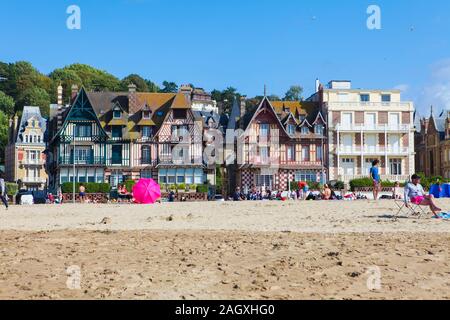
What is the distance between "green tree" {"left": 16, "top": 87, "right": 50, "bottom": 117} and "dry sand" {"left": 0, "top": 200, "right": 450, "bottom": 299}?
288 feet

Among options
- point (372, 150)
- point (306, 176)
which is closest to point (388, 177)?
Result: point (372, 150)

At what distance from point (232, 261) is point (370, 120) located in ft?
179

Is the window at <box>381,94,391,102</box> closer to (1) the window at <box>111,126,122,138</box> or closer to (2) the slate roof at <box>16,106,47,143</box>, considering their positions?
(1) the window at <box>111,126,122,138</box>

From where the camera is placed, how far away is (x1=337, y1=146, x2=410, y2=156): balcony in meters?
62.8

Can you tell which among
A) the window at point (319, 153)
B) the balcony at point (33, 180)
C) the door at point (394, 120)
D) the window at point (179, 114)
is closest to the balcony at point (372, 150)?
the window at point (319, 153)

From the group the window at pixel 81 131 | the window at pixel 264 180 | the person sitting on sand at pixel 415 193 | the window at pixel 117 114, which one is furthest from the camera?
the window at pixel 264 180

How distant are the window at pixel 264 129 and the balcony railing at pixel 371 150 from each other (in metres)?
7.52

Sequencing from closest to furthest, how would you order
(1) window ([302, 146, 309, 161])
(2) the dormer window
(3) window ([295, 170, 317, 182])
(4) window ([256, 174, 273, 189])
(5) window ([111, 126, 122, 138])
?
(5) window ([111, 126, 122, 138]) → (2) the dormer window → (4) window ([256, 174, 273, 189]) → (3) window ([295, 170, 317, 182]) → (1) window ([302, 146, 309, 161])

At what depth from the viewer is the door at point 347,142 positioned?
62875mm

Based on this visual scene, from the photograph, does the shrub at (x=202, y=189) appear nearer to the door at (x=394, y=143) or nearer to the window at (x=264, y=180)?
the window at (x=264, y=180)

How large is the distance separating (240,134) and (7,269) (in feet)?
169

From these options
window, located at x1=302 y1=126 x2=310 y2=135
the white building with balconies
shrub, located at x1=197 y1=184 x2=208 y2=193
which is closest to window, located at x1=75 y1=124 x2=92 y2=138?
shrub, located at x1=197 y1=184 x2=208 y2=193

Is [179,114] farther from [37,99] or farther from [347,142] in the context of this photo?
[37,99]
